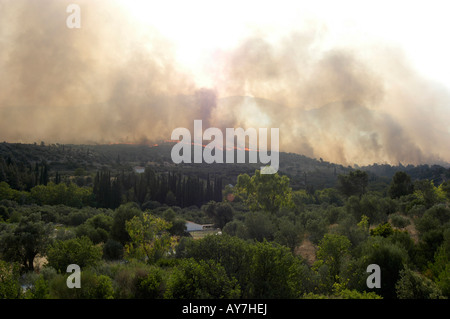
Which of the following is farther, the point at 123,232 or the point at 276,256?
the point at 123,232

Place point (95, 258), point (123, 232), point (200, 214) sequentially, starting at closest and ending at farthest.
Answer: point (95, 258) < point (123, 232) < point (200, 214)

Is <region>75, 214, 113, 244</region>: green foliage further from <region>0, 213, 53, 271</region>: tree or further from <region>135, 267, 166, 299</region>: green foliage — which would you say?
<region>135, 267, 166, 299</region>: green foliage

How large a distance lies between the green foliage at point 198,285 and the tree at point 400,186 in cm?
6164

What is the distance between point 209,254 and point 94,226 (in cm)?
2989

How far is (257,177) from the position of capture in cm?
5616

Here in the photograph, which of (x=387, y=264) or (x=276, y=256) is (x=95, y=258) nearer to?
(x=276, y=256)

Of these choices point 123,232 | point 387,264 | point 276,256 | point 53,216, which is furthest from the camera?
point 53,216

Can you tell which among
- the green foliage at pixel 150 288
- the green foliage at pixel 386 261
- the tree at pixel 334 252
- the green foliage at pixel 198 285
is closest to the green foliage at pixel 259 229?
the tree at pixel 334 252

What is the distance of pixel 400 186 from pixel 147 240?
5555 centimetres

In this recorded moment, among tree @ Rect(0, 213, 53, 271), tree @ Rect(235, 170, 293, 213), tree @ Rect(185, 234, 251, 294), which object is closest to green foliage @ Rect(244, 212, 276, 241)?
tree @ Rect(235, 170, 293, 213)

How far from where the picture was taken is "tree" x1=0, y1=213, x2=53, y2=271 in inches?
1145

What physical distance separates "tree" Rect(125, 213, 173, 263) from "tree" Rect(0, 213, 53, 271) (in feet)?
23.2

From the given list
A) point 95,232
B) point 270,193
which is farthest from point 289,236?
point 95,232
